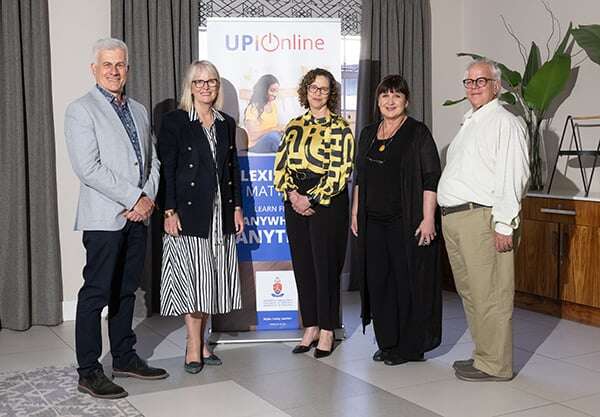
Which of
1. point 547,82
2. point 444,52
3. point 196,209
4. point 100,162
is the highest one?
point 444,52

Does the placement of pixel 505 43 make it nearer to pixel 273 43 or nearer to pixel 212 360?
pixel 273 43

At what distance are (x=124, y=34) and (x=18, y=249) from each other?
1.51 m

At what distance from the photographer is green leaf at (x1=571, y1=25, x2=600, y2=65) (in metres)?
4.66

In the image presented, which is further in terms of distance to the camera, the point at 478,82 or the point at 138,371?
the point at 138,371

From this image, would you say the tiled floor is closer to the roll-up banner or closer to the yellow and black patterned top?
the roll-up banner

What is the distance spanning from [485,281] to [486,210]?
324 millimetres

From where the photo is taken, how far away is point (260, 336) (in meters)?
4.45

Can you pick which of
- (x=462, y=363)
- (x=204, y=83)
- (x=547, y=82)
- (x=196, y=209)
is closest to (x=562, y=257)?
(x=547, y=82)

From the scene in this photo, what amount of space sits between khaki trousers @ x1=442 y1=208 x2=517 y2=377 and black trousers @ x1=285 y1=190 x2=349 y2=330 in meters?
0.62

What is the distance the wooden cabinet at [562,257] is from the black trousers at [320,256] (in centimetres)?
164

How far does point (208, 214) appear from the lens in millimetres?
3748

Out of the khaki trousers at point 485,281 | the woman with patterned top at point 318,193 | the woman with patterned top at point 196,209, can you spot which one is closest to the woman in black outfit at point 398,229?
the woman with patterned top at point 318,193

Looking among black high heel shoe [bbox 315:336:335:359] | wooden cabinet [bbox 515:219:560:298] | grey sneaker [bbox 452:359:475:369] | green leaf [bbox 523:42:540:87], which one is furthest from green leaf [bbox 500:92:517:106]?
black high heel shoe [bbox 315:336:335:359]

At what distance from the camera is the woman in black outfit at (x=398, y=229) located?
3.79 meters
